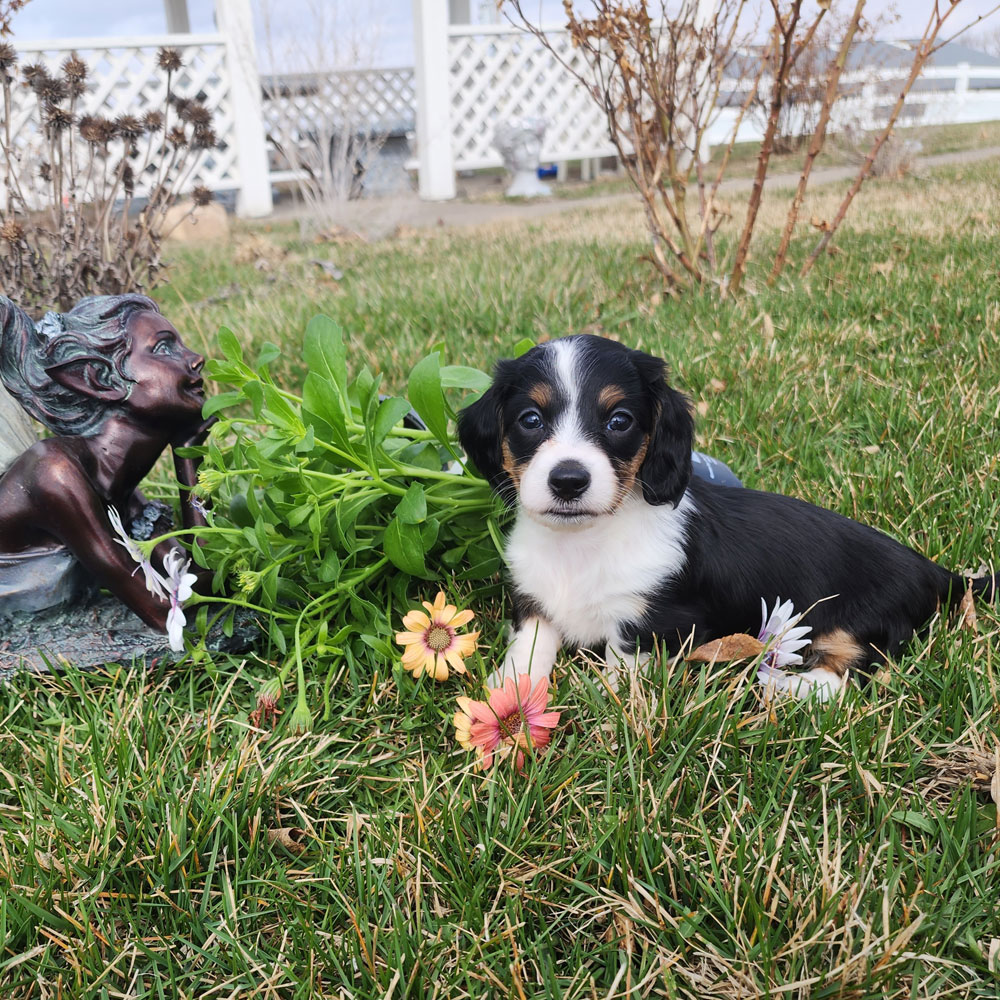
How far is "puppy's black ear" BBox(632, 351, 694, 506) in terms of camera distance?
2.25 m

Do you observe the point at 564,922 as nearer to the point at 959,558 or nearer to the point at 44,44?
the point at 959,558

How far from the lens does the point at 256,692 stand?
8.21 ft

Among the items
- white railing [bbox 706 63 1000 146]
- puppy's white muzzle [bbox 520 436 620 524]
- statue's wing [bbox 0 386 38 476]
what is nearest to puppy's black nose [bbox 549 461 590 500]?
puppy's white muzzle [bbox 520 436 620 524]

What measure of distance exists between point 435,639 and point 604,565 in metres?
0.47

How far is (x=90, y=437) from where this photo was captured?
2406 millimetres

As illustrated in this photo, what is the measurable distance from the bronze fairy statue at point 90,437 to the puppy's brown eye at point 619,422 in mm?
1103

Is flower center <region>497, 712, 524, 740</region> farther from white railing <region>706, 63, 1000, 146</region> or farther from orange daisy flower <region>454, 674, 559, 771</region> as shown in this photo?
white railing <region>706, 63, 1000, 146</region>

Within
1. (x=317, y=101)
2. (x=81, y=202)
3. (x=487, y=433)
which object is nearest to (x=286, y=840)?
(x=487, y=433)

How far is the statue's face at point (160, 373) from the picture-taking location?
2379 mm

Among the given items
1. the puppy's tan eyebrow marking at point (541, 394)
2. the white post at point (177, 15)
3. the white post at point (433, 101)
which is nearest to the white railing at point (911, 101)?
the white post at point (433, 101)

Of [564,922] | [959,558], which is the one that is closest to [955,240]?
[959,558]

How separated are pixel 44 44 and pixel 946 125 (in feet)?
73.7

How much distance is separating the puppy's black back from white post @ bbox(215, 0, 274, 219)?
1344 centimetres

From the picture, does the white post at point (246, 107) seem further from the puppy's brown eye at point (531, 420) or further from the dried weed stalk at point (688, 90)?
the puppy's brown eye at point (531, 420)
